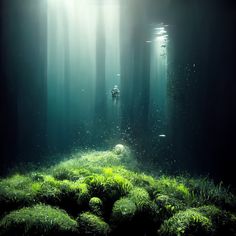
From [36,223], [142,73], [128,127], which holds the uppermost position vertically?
[142,73]

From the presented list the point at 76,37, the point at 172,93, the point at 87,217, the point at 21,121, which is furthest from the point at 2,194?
the point at 76,37

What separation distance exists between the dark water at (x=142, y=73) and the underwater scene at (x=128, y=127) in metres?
0.07

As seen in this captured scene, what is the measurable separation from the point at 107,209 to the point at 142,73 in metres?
19.4

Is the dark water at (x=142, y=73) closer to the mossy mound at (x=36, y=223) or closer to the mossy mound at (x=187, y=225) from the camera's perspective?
the mossy mound at (x=187, y=225)

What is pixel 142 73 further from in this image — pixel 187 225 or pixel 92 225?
pixel 92 225

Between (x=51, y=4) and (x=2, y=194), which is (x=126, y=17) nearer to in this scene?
(x=51, y=4)

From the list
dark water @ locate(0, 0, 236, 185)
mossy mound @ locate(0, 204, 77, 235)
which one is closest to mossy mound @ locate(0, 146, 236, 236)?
mossy mound @ locate(0, 204, 77, 235)

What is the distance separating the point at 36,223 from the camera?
498 cm

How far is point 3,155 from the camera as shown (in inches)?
743

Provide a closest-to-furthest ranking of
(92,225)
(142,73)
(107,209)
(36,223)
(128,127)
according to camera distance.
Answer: (36,223)
(92,225)
(107,209)
(128,127)
(142,73)

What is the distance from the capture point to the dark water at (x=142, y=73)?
13.6 meters

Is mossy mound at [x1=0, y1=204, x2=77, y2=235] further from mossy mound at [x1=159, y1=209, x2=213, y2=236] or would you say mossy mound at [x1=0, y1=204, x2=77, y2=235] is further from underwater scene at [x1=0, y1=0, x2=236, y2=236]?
mossy mound at [x1=159, y1=209, x2=213, y2=236]

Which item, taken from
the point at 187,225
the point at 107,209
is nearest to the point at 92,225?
the point at 107,209

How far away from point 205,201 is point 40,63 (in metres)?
21.3
